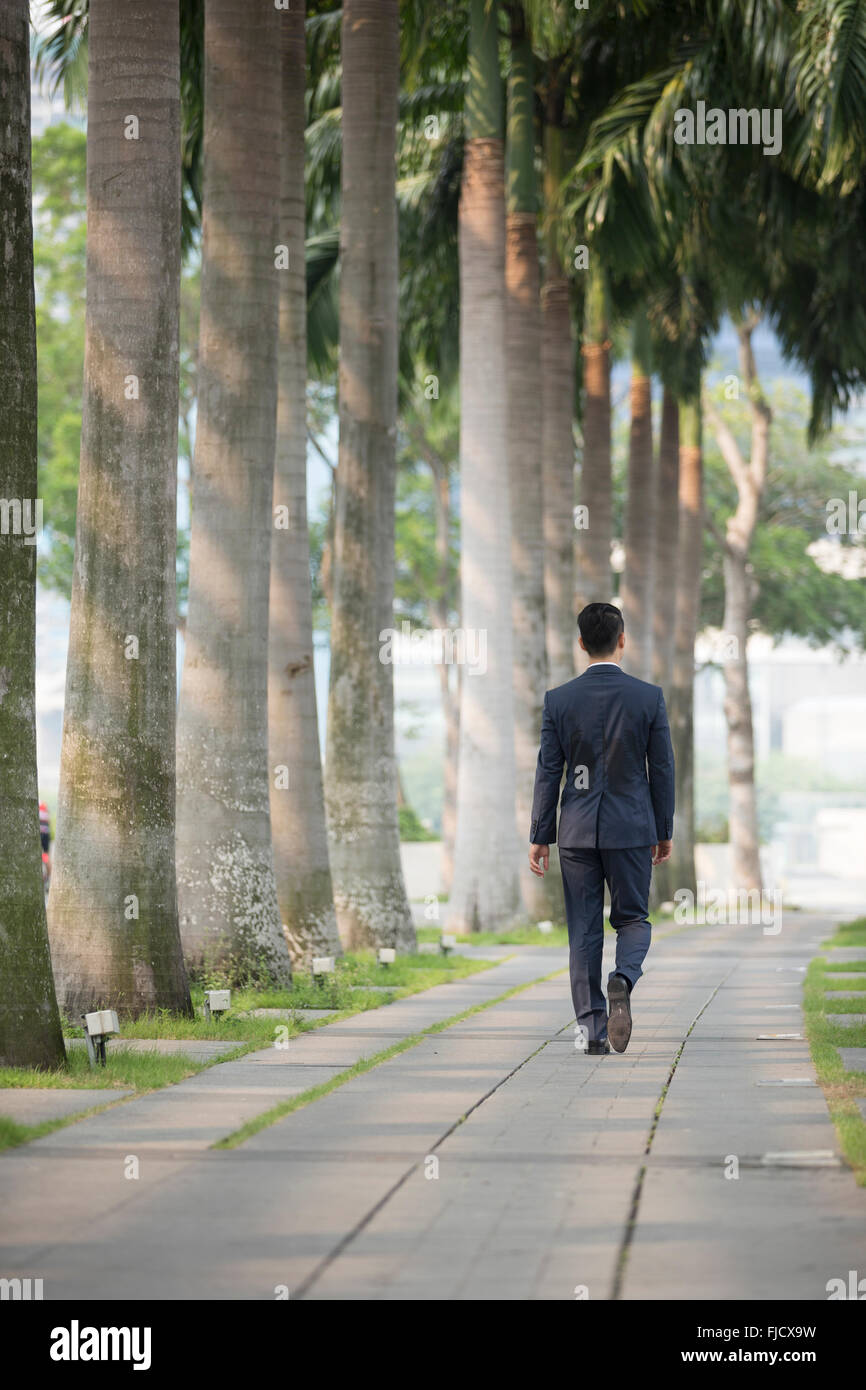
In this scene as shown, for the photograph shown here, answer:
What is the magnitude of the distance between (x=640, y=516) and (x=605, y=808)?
22623 mm

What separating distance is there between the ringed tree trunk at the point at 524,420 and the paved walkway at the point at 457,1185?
1406 cm

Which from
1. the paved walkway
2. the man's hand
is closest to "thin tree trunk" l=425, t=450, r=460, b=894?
the man's hand

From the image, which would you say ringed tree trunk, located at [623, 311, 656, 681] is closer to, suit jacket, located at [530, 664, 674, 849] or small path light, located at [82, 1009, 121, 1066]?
suit jacket, located at [530, 664, 674, 849]

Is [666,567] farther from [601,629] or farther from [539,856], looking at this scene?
[539,856]

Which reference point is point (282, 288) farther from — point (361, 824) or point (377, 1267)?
point (377, 1267)

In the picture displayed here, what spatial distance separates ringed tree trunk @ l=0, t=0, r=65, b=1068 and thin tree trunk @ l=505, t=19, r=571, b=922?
1436 centimetres

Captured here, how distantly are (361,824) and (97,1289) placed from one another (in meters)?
12.0

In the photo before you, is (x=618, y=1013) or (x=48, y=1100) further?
(x=618, y=1013)

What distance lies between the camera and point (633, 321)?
30.8 metres

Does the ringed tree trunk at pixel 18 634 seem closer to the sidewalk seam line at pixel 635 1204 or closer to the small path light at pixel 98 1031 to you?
the small path light at pixel 98 1031

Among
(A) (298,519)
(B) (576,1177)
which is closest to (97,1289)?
(B) (576,1177)

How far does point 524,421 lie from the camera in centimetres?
2261

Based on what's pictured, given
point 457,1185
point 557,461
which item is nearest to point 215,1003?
point 457,1185

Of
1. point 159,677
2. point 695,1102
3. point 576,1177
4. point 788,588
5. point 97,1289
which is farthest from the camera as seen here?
point 788,588
